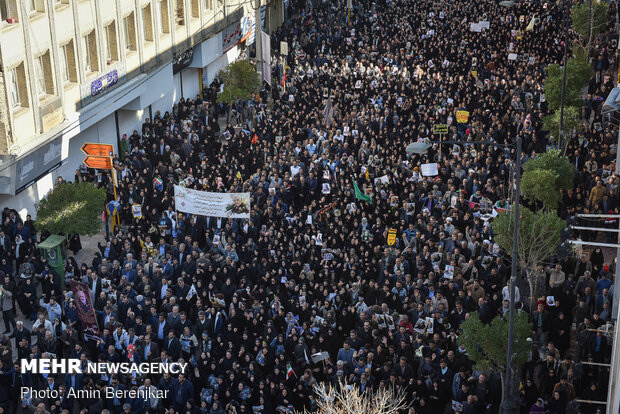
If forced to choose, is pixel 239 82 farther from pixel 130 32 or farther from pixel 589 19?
pixel 589 19

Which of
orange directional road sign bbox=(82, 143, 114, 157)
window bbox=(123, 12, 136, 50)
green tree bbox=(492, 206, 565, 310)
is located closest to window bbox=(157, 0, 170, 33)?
window bbox=(123, 12, 136, 50)

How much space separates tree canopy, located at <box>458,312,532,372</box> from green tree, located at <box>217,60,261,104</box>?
2155 cm

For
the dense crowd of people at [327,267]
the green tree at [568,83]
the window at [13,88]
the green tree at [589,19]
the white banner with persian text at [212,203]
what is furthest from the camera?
the green tree at [589,19]

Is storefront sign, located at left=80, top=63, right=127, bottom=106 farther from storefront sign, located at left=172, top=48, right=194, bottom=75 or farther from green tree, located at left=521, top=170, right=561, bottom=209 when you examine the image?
green tree, located at left=521, top=170, right=561, bottom=209

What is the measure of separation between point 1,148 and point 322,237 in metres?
10.4

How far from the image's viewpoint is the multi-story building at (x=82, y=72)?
29.8m

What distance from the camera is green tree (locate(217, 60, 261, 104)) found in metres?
39.3

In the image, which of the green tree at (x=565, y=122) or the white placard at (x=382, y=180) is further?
the green tree at (x=565, y=122)

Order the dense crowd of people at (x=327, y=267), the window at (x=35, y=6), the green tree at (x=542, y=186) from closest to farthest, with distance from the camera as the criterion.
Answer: the dense crowd of people at (x=327, y=267)
the green tree at (x=542, y=186)
the window at (x=35, y=6)

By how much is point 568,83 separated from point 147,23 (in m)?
16.9

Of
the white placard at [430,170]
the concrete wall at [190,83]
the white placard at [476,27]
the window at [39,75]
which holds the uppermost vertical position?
the window at [39,75]

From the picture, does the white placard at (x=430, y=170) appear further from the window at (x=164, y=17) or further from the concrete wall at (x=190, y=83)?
the concrete wall at (x=190, y=83)

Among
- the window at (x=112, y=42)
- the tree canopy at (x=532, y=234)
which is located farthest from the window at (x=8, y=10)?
the tree canopy at (x=532, y=234)

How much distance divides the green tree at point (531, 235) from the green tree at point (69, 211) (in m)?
11.1
